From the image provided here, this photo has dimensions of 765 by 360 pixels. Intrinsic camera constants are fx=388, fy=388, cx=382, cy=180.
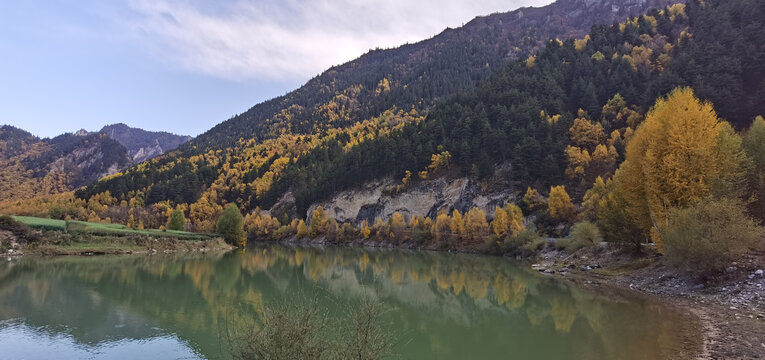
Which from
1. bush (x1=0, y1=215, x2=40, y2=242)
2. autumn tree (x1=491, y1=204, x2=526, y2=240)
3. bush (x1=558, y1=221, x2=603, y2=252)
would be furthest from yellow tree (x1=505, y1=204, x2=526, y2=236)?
bush (x1=0, y1=215, x2=40, y2=242)

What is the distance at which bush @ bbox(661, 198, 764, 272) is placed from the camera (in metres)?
19.4

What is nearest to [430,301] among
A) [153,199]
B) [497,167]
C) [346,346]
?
[346,346]

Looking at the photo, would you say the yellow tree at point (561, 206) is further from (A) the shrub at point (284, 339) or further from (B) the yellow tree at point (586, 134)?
(A) the shrub at point (284, 339)

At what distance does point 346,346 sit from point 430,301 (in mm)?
20937

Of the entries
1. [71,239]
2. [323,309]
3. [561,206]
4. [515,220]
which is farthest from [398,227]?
[323,309]

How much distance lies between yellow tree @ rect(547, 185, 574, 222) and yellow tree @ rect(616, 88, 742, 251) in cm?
3907

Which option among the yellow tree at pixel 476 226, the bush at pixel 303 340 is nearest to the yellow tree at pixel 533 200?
the yellow tree at pixel 476 226

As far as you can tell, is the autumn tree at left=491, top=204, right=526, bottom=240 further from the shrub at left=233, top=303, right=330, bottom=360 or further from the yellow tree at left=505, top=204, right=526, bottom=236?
the shrub at left=233, top=303, right=330, bottom=360

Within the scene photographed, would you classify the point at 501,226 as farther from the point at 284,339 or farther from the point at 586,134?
the point at 284,339

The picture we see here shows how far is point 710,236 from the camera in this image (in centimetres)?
1967

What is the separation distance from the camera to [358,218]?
108m

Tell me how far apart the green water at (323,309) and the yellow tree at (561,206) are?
104 ft

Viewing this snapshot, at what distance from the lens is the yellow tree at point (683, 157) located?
82.4 feet

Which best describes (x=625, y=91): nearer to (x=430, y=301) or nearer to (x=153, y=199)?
(x=430, y=301)
